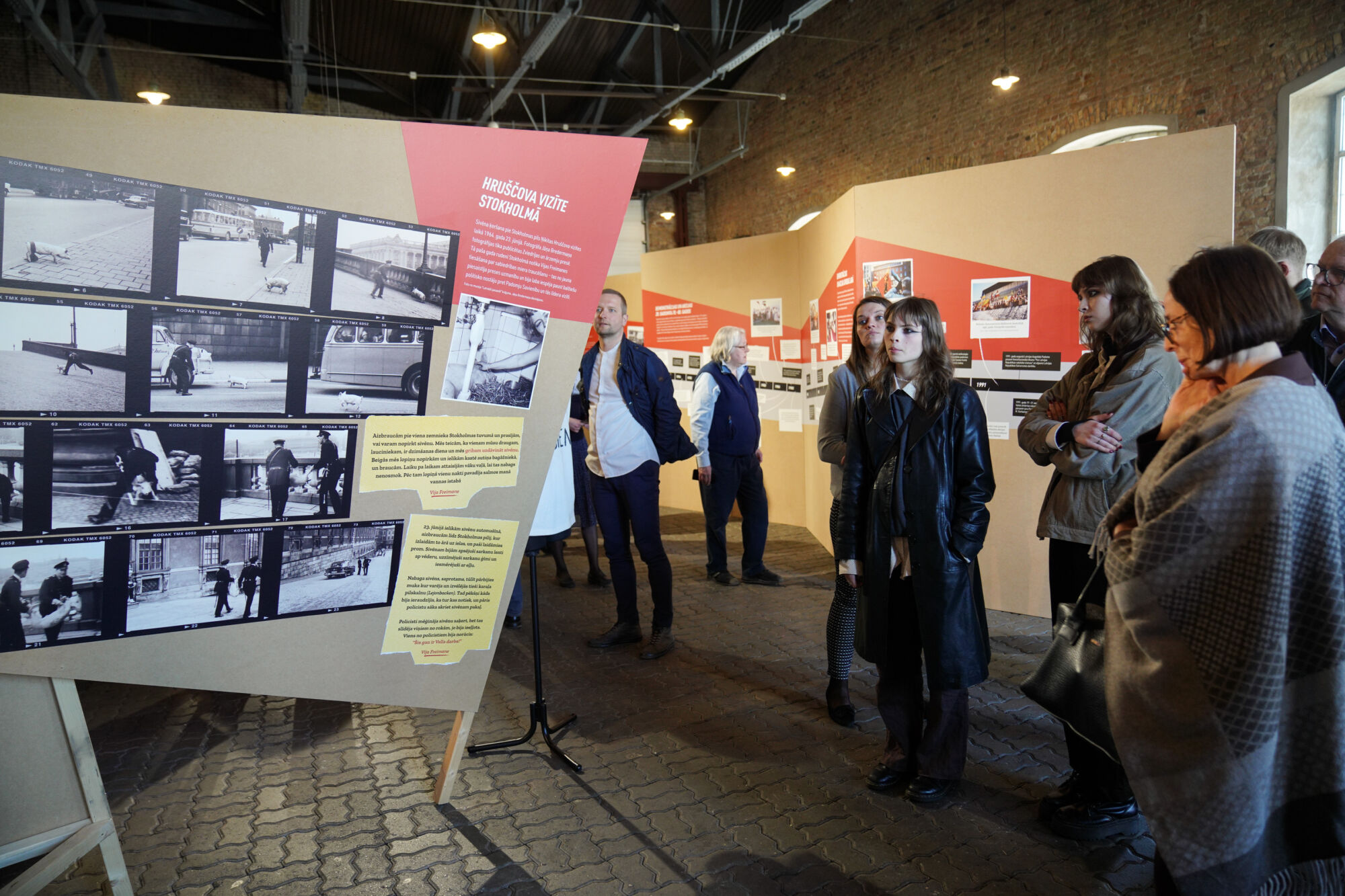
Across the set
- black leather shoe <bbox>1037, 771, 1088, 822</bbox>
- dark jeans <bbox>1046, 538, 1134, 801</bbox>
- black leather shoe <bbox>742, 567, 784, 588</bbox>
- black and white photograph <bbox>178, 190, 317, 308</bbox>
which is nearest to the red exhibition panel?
black and white photograph <bbox>178, 190, 317, 308</bbox>

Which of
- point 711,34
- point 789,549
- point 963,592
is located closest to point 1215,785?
point 963,592

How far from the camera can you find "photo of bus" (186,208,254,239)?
1.92 metres

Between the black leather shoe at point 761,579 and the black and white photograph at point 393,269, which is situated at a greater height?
the black and white photograph at point 393,269

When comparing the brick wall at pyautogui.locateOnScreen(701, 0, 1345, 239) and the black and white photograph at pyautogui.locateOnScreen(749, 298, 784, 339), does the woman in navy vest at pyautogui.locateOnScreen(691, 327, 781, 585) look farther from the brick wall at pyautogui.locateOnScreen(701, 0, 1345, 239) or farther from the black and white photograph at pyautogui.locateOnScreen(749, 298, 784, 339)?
the brick wall at pyautogui.locateOnScreen(701, 0, 1345, 239)

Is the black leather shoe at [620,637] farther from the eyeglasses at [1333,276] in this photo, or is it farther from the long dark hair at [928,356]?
the eyeglasses at [1333,276]

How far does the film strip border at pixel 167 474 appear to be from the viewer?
1.84 metres

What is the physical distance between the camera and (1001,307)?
463 centimetres

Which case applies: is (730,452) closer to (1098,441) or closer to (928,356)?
(928,356)

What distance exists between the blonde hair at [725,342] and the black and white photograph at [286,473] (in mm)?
3595

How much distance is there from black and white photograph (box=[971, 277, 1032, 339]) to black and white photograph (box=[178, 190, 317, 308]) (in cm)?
379

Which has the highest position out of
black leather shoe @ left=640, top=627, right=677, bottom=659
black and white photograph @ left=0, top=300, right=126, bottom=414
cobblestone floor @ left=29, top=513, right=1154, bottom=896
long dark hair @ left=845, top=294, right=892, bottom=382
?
long dark hair @ left=845, top=294, right=892, bottom=382

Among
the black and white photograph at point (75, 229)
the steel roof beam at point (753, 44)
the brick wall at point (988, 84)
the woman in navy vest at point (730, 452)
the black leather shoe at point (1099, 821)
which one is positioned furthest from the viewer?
the steel roof beam at point (753, 44)

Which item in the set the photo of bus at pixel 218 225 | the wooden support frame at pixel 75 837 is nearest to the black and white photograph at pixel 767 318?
the photo of bus at pixel 218 225

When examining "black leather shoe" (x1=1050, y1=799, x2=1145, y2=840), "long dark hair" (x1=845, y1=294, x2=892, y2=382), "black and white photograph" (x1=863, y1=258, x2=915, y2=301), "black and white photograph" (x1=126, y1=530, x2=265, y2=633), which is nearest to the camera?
"black and white photograph" (x1=126, y1=530, x2=265, y2=633)
